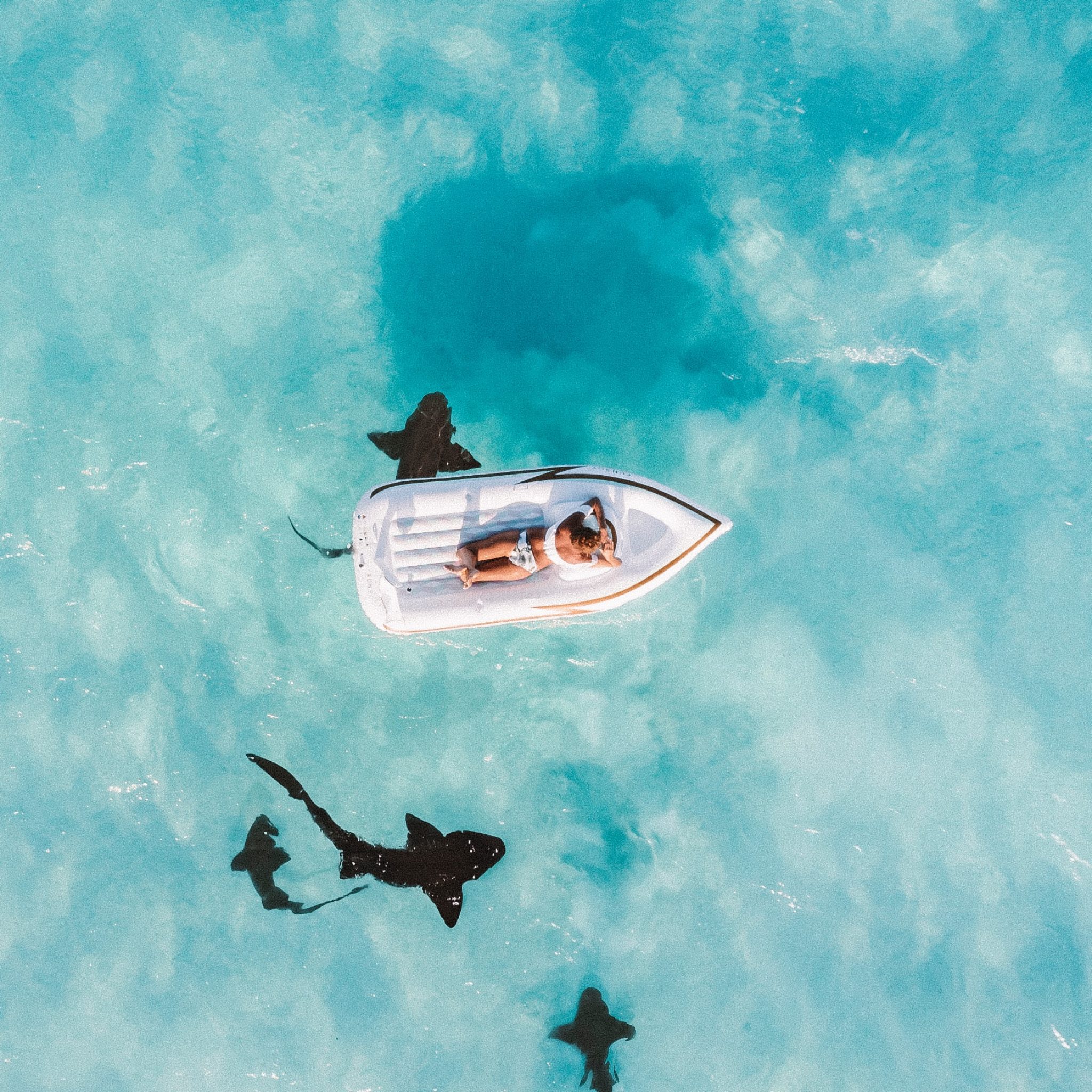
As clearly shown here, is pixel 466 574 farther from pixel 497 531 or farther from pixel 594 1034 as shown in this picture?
pixel 594 1034

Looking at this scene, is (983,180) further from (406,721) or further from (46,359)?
(46,359)

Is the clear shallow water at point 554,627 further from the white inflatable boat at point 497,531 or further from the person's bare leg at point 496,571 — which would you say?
the person's bare leg at point 496,571

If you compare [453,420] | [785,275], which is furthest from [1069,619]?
[453,420]

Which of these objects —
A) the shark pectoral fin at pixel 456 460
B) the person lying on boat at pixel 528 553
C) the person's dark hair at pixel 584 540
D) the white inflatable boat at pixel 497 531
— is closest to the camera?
the person's dark hair at pixel 584 540

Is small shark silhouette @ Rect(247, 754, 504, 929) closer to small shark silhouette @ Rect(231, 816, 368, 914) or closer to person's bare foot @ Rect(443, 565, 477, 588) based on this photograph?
small shark silhouette @ Rect(231, 816, 368, 914)

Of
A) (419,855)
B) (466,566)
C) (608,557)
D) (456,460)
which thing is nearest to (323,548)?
(456,460)

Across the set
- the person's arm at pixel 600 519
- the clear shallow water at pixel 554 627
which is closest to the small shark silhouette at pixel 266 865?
the clear shallow water at pixel 554 627

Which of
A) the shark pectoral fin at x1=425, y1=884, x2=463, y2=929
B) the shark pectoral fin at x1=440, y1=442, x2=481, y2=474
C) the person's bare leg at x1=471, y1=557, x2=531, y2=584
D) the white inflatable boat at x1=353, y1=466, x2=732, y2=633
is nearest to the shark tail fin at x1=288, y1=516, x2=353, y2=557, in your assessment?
the white inflatable boat at x1=353, y1=466, x2=732, y2=633
